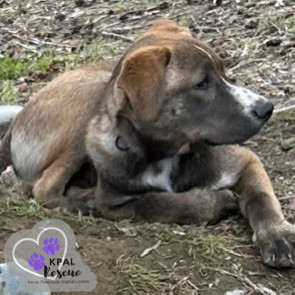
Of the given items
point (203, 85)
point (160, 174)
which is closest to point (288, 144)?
point (160, 174)

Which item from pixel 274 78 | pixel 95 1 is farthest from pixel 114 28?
pixel 274 78

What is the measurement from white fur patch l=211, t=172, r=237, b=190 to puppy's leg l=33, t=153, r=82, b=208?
0.89 metres

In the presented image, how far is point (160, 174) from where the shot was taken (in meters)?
5.64

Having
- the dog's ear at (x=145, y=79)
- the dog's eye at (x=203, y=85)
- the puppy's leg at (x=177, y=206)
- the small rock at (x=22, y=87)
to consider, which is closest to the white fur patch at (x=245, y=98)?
the dog's eye at (x=203, y=85)

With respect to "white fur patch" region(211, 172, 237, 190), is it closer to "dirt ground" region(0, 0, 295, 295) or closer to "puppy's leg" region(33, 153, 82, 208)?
"dirt ground" region(0, 0, 295, 295)

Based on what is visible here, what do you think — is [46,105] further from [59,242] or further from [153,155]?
[59,242]

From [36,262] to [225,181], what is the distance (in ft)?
5.16

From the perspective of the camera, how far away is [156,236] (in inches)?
200

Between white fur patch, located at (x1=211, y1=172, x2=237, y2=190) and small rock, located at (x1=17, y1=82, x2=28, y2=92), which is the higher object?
white fur patch, located at (x1=211, y1=172, x2=237, y2=190)

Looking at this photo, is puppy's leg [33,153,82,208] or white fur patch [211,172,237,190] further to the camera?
puppy's leg [33,153,82,208]

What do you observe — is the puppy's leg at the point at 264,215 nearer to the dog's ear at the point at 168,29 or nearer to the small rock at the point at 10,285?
the dog's ear at the point at 168,29

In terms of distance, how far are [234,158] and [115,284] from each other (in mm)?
1528

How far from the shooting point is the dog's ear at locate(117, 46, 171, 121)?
16.9ft

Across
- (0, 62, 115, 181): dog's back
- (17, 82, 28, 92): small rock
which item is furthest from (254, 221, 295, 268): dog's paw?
(17, 82, 28, 92): small rock
